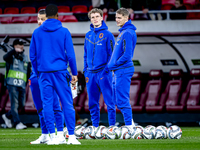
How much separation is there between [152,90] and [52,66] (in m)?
6.80

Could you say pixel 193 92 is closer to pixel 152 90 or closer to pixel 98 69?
pixel 152 90

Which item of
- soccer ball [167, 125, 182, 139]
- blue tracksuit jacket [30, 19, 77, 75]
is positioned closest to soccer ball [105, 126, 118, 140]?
soccer ball [167, 125, 182, 139]

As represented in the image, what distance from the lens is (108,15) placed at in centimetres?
1079

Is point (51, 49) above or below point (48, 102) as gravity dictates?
above

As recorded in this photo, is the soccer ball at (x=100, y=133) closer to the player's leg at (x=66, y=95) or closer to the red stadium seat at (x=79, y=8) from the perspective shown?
the player's leg at (x=66, y=95)

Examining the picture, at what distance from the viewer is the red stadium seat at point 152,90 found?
1095 cm

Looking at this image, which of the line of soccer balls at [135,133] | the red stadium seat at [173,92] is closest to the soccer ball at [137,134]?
the line of soccer balls at [135,133]

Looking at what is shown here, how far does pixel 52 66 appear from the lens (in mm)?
4691

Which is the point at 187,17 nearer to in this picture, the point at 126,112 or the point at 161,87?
the point at 161,87

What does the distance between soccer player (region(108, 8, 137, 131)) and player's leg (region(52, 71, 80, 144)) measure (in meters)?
1.33

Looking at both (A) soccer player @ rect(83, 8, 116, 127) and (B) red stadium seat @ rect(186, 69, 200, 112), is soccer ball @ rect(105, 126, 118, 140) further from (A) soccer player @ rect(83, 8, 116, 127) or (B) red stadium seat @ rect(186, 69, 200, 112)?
(B) red stadium seat @ rect(186, 69, 200, 112)

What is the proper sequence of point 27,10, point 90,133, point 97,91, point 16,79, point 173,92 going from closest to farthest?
point 90,133 → point 97,91 → point 16,79 → point 173,92 → point 27,10

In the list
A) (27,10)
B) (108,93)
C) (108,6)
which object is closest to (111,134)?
(108,93)

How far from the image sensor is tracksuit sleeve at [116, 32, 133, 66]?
5906 millimetres
